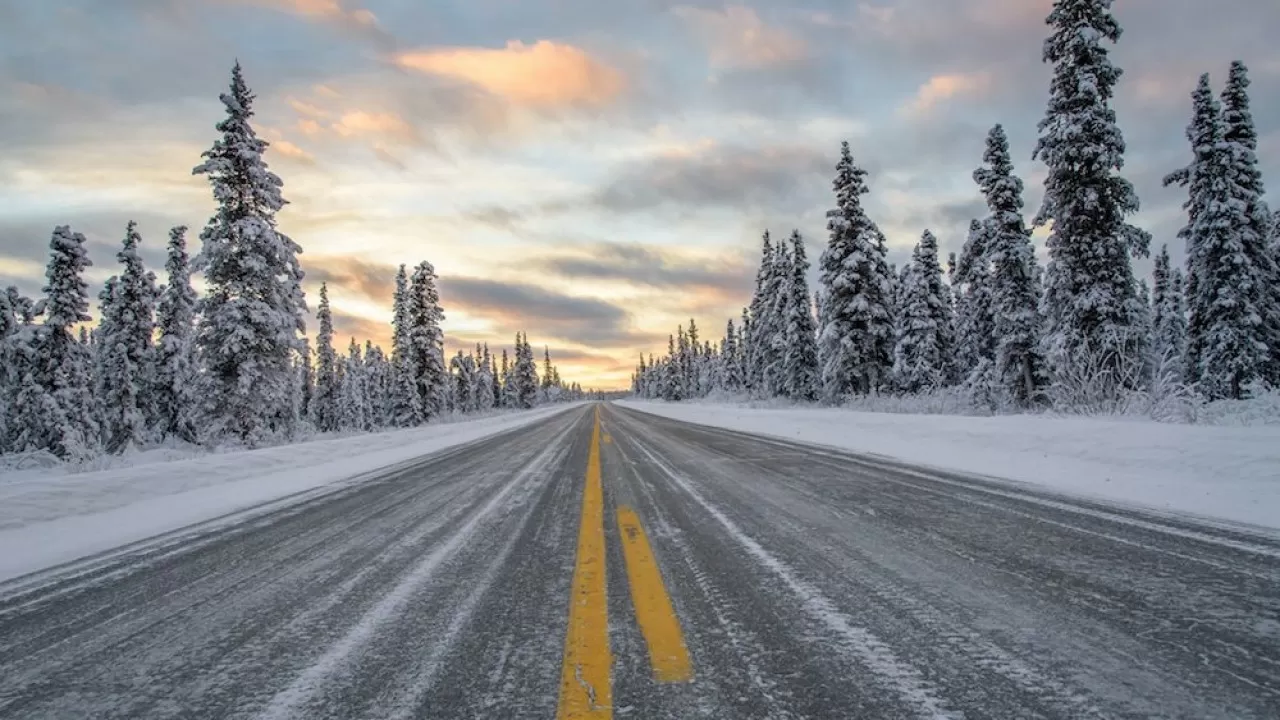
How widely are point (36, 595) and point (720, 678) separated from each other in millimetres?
4051

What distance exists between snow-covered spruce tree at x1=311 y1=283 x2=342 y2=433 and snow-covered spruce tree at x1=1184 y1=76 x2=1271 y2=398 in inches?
2217

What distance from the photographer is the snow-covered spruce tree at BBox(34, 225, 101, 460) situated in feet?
79.0

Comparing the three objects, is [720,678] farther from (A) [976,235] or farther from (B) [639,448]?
(A) [976,235]

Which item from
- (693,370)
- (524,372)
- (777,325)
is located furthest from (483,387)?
(777,325)

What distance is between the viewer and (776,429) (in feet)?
56.5

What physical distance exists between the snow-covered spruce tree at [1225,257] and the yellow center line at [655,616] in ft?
96.9

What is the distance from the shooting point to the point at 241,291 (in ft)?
64.8

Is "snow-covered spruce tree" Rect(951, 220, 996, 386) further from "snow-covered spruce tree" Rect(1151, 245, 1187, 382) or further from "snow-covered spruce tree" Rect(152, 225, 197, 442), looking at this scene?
"snow-covered spruce tree" Rect(152, 225, 197, 442)

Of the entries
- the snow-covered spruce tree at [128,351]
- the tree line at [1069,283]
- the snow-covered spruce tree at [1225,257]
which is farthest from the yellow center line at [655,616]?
the snow-covered spruce tree at [128,351]

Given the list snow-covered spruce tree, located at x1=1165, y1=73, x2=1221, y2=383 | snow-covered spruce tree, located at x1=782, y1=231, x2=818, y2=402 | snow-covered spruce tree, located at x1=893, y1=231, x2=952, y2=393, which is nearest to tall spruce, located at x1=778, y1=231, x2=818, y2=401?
snow-covered spruce tree, located at x1=782, y1=231, x2=818, y2=402

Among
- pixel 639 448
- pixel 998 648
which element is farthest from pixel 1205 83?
pixel 998 648

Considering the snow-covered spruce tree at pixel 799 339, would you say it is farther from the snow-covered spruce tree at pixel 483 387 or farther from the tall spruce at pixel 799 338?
the snow-covered spruce tree at pixel 483 387

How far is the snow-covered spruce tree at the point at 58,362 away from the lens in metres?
24.1

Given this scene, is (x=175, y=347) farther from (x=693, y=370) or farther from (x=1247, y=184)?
(x=693, y=370)
